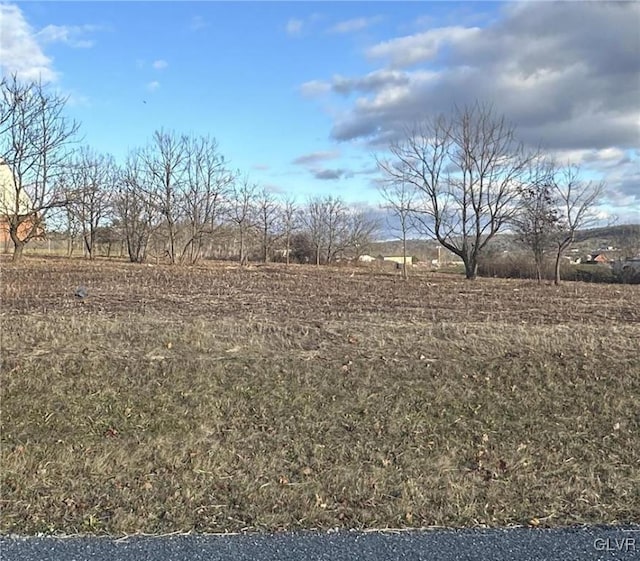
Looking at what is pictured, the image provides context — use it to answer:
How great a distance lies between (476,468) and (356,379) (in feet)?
6.92

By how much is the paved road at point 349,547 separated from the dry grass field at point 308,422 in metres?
0.19

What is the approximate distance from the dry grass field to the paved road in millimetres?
187

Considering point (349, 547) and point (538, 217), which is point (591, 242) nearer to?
point (538, 217)

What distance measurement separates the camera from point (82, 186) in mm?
35844

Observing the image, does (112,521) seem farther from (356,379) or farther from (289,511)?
(356,379)

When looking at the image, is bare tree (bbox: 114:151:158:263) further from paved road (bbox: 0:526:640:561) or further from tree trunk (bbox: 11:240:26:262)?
paved road (bbox: 0:526:640:561)

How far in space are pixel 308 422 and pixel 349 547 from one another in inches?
92.5

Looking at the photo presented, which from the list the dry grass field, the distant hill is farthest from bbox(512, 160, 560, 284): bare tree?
the dry grass field

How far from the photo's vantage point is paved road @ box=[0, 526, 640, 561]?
350 cm

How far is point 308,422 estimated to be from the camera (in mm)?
5977

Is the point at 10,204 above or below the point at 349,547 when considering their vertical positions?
above

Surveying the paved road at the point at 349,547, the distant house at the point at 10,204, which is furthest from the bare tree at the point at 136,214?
the paved road at the point at 349,547

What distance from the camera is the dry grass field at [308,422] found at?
4.29 metres

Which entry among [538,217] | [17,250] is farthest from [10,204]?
[538,217]
